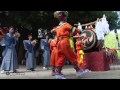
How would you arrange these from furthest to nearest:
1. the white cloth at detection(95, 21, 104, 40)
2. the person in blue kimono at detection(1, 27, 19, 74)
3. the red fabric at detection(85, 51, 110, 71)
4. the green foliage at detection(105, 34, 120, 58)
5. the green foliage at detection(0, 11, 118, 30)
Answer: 1. the green foliage at detection(0, 11, 118, 30)
2. the green foliage at detection(105, 34, 120, 58)
3. the red fabric at detection(85, 51, 110, 71)
4. the white cloth at detection(95, 21, 104, 40)
5. the person in blue kimono at detection(1, 27, 19, 74)

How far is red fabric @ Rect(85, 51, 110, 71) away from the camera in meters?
7.80

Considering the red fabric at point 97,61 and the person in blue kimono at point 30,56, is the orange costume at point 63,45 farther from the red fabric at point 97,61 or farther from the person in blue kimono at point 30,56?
the person in blue kimono at point 30,56

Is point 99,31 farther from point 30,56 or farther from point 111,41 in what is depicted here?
point 30,56

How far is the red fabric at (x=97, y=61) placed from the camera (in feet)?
25.6

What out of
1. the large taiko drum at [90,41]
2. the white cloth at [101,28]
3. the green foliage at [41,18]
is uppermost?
the green foliage at [41,18]

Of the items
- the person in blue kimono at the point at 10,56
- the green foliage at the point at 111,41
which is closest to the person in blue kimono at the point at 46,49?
the person in blue kimono at the point at 10,56

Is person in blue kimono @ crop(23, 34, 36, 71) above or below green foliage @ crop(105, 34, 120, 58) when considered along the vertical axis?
below

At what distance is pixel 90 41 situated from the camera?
7.79 meters

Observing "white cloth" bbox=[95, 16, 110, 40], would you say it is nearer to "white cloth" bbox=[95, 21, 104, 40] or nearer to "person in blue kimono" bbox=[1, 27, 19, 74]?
"white cloth" bbox=[95, 21, 104, 40]

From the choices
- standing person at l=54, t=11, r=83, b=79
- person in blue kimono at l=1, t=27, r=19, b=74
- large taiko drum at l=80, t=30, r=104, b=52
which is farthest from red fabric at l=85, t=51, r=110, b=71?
standing person at l=54, t=11, r=83, b=79

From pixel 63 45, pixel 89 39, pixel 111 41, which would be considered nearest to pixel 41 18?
pixel 111 41

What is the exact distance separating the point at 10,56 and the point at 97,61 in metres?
1.60

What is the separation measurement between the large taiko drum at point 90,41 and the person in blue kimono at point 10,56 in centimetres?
129

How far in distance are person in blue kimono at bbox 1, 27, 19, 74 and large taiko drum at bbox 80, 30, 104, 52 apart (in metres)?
1.29
